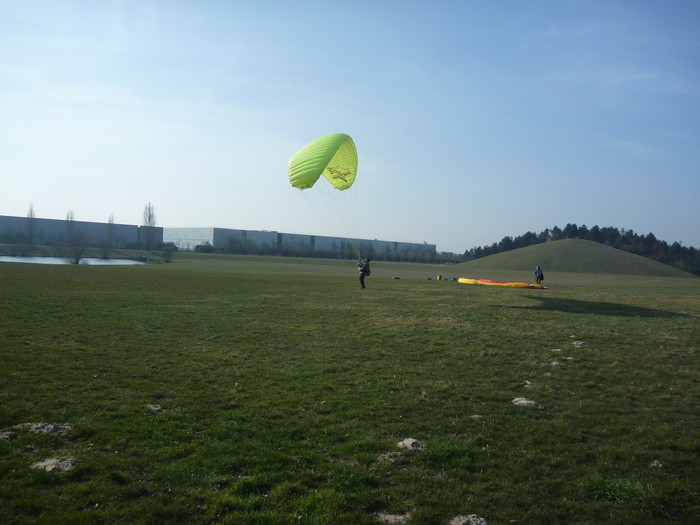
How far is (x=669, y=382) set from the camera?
1125 cm

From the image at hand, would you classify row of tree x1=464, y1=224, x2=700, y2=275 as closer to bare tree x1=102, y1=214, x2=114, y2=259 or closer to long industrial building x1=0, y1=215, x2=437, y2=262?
long industrial building x1=0, y1=215, x2=437, y2=262

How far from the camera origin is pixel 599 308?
25016 mm

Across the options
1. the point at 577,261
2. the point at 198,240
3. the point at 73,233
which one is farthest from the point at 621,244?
the point at 73,233

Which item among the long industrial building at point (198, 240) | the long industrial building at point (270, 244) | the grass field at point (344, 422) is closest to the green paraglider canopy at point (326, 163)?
the grass field at point (344, 422)

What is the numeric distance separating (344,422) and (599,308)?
21321mm

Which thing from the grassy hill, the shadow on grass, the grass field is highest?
the grassy hill

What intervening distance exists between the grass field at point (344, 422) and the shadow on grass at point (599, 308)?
5.20 metres

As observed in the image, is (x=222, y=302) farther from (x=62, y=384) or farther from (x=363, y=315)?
(x=62, y=384)

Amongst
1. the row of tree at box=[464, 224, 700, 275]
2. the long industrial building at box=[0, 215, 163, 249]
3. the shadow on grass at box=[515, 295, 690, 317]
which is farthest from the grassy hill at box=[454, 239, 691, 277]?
the long industrial building at box=[0, 215, 163, 249]

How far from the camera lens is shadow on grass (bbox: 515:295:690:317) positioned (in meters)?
22.8

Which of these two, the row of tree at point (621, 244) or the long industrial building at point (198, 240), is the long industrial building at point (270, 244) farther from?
the row of tree at point (621, 244)

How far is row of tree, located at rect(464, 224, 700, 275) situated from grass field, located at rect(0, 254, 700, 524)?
139m

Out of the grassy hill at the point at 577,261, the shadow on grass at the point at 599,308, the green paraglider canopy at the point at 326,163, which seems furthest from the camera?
the grassy hill at the point at 577,261

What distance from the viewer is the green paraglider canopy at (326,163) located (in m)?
22.1
